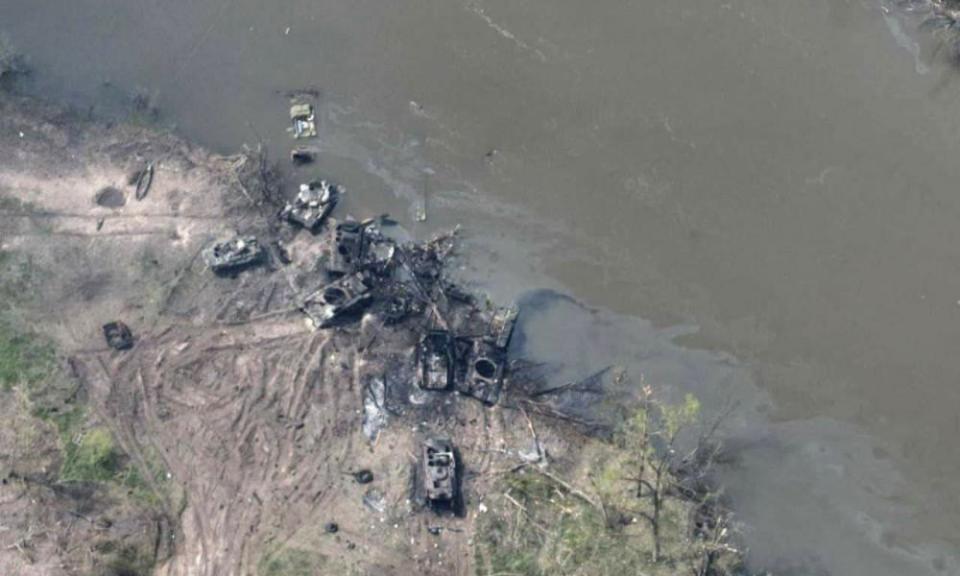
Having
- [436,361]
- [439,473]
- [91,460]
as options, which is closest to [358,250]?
[436,361]

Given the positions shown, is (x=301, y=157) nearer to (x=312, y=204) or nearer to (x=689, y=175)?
(x=312, y=204)

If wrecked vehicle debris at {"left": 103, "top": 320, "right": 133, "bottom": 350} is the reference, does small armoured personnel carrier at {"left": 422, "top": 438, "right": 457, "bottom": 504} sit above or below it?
below

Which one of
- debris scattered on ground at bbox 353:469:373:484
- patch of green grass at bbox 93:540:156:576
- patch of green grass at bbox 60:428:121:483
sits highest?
debris scattered on ground at bbox 353:469:373:484

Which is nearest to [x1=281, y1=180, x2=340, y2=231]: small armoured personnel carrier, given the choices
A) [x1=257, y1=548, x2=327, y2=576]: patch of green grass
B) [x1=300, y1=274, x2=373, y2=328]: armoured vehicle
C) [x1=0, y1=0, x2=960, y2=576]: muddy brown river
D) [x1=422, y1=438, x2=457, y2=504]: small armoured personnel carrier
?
[x1=0, y1=0, x2=960, y2=576]: muddy brown river

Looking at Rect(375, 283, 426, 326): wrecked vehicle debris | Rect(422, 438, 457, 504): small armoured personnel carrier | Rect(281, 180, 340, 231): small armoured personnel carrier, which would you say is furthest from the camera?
Rect(281, 180, 340, 231): small armoured personnel carrier

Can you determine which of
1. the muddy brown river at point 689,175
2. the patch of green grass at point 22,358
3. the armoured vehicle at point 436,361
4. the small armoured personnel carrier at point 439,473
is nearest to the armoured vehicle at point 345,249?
the muddy brown river at point 689,175

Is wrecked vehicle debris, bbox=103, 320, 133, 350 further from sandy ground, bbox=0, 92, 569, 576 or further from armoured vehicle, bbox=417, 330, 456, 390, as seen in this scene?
armoured vehicle, bbox=417, 330, 456, 390

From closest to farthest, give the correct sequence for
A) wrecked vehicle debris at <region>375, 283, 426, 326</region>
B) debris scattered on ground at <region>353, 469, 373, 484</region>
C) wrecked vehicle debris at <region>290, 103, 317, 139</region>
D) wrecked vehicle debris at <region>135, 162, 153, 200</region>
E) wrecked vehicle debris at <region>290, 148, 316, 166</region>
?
debris scattered on ground at <region>353, 469, 373, 484</region>, wrecked vehicle debris at <region>375, 283, 426, 326</region>, wrecked vehicle debris at <region>135, 162, 153, 200</region>, wrecked vehicle debris at <region>290, 148, 316, 166</region>, wrecked vehicle debris at <region>290, 103, 317, 139</region>
